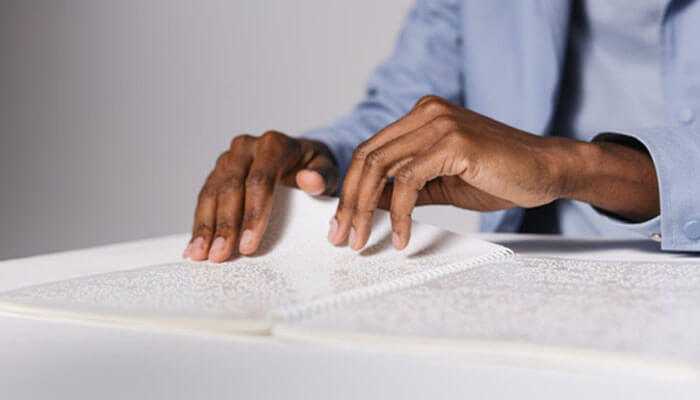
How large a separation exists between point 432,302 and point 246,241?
0.33m

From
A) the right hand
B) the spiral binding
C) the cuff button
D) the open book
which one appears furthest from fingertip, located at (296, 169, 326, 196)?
the cuff button

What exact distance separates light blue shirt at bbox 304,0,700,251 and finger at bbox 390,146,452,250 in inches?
8.3

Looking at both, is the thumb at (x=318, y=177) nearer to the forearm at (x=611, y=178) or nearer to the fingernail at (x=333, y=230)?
the fingernail at (x=333, y=230)

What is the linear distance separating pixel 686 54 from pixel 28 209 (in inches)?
66.3

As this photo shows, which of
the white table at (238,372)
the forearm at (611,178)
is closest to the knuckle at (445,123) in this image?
the forearm at (611,178)

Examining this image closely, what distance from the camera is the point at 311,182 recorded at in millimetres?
872

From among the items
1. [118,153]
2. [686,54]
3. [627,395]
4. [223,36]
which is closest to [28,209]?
[118,153]

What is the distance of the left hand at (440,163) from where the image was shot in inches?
30.3

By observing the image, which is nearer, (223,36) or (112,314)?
(112,314)

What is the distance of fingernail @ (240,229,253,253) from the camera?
0.80 meters

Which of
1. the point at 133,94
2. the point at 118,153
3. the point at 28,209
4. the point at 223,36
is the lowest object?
the point at 28,209

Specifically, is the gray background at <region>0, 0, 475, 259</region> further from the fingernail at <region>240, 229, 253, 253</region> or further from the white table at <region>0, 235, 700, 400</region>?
the white table at <region>0, 235, 700, 400</region>

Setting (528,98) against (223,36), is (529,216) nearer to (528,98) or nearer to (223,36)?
(528,98)

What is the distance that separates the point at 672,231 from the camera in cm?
83
